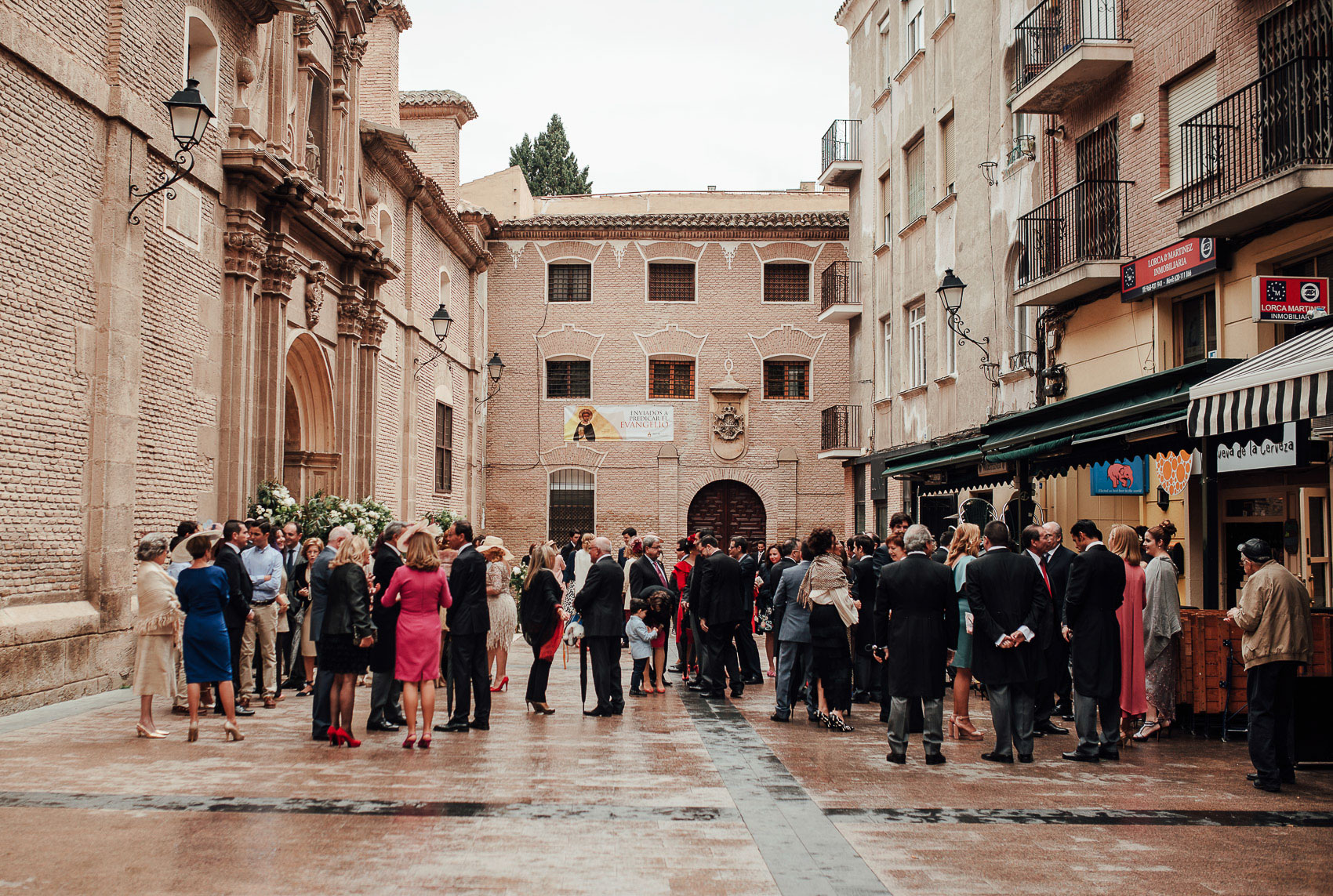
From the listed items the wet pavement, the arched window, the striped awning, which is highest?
the arched window

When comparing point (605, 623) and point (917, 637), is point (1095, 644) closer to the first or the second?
point (917, 637)

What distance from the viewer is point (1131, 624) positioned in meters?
10.4

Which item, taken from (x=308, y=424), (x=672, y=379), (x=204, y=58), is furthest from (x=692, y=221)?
(x=204, y=58)

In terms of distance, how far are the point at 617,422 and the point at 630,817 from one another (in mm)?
26795

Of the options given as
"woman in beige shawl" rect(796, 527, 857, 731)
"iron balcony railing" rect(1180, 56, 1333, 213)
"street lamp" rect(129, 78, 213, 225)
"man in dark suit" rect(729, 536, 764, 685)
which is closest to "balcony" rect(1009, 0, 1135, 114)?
"iron balcony railing" rect(1180, 56, 1333, 213)

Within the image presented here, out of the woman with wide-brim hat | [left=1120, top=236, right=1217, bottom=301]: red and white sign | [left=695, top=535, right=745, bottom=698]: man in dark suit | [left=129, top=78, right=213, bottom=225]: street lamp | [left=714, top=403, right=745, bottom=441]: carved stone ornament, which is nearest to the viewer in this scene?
the woman with wide-brim hat

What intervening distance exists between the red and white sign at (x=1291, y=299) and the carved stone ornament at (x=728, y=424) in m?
22.5

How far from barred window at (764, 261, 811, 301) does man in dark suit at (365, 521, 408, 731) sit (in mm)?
24022

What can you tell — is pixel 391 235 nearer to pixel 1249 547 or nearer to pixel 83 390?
pixel 83 390

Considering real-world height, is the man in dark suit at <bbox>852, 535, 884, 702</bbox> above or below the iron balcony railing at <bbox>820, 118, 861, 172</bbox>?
below

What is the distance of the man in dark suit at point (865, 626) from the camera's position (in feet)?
40.0

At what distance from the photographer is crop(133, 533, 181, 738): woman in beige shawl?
32.4 ft

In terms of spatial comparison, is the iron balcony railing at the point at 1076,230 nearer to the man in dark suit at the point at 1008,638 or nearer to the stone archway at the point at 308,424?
the man in dark suit at the point at 1008,638

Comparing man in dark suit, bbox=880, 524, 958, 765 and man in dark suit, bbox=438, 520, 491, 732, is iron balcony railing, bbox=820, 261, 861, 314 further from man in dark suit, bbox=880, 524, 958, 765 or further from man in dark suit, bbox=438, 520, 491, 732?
man in dark suit, bbox=880, 524, 958, 765
